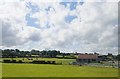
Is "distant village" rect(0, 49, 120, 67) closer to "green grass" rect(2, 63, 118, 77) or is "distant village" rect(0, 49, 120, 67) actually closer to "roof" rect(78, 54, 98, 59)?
"roof" rect(78, 54, 98, 59)

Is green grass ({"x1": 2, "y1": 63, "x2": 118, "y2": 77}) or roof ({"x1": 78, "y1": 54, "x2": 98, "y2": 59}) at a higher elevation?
roof ({"x1": 78, "y1": 54, "x2": 98, "y2": 59})

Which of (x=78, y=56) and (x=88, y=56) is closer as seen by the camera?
(x=88, y=56)

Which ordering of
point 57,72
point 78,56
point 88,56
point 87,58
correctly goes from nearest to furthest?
point 57,72 < point 87,58 < point 88,56 < point 78,56

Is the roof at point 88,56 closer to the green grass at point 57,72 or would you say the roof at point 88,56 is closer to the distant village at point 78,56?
the distant village at point 78,56

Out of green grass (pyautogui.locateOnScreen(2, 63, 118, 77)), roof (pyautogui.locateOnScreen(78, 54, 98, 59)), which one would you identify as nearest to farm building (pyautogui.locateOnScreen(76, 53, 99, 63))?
roof (pyautogui.locateOnScreen(78, 54, 98, 59))

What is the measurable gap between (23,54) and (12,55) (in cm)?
1384

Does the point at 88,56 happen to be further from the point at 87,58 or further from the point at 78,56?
the point at 78,56

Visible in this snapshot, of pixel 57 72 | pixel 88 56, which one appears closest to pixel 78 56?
pixel 88 56

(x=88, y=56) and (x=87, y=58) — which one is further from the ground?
(x=88, y=56)

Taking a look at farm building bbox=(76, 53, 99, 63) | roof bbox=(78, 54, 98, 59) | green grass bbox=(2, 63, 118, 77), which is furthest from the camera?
roof bbox=(78, 54, 98, 59)

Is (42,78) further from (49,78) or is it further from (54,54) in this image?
(54,54)

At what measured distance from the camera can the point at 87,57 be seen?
351 feet

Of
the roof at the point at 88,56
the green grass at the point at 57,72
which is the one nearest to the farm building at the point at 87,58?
the roof at the point at 88,56

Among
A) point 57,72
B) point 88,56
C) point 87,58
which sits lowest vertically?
point 57,72
